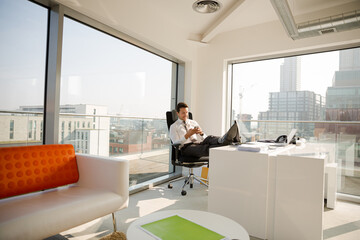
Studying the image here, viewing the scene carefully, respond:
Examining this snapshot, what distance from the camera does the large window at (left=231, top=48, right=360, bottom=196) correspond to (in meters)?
3.32

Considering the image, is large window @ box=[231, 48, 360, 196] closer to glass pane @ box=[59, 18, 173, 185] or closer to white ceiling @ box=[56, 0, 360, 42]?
white ceiling @ box=[56, 0, 360, 42]

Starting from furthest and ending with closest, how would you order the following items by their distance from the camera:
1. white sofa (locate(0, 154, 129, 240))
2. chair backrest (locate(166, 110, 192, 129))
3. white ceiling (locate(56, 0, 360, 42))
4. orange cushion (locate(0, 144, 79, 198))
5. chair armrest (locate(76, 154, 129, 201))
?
chair backrest (locate(166, 110, 192, 129)) < white ceiling (locate(56, 0, 360, 42)) < chair armrest (locate(76, 154, 129, 201)) < orange cushion (locate(0, 144, 79, 198)) < white sofa (locate(0, 154, 129, 240))

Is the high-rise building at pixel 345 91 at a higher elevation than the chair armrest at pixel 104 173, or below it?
higher

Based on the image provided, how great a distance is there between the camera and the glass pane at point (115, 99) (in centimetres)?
276

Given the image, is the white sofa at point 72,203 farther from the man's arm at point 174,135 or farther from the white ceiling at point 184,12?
the white ceiling at point 184,12

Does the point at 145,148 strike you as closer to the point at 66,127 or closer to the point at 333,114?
the point at 66,127

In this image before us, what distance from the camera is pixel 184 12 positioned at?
357 cm

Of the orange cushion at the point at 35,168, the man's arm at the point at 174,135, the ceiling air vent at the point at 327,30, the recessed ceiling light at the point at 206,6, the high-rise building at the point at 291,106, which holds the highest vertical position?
the recessed ceiling light at the point at 206,6

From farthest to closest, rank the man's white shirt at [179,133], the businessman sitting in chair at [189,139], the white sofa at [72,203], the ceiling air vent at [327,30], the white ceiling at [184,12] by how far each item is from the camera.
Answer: the man's white shirt at [179,133] → the businessman sitting in chair at [189,139] → the ceiling air vent at [327,30] → the white ceiling at [184,12] → the white sofa at [72,203]

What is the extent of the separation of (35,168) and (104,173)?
0.53 metres

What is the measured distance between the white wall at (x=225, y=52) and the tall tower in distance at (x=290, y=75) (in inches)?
6.5

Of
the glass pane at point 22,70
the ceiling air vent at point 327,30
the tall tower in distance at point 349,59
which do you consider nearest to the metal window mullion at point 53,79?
the glass pane at point 22,70

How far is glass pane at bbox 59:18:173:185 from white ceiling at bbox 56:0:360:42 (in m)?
0.32

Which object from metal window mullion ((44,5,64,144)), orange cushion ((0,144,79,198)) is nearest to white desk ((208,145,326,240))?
orange cushion ((0,144,79,198))
